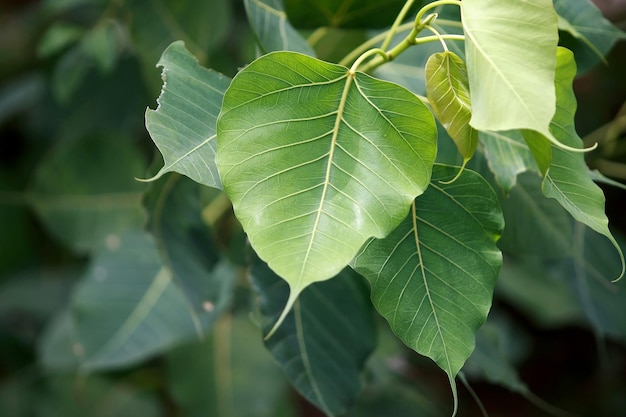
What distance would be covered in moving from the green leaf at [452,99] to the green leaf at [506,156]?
0.45 ft

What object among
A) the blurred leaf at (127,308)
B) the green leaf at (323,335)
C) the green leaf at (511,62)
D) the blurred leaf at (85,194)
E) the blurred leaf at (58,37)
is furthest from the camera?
the blurred leaf at (85,194)

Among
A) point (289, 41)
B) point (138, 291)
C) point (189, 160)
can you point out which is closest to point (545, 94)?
point (189, 160)

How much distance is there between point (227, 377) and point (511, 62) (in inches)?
33.2

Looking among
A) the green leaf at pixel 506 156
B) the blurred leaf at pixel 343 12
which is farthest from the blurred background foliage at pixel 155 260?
the green leaf at pixel 506 156

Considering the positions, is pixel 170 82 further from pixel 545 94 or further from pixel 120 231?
pixel 120 231

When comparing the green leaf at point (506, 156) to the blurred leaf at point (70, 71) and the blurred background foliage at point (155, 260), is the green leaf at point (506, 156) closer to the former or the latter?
the blurred background foliage at point (155, 260)

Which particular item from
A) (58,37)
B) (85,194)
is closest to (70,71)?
(58,37)

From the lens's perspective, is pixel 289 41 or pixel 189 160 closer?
pixel 189 160

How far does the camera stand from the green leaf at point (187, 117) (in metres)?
0.46

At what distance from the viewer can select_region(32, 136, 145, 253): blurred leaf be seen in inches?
47.7

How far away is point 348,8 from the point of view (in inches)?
25.8

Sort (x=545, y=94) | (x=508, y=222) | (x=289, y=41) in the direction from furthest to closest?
(x=508, y=222) → (x=289, y=41) → (x=545, y=94)

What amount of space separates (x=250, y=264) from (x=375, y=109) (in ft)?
0.94

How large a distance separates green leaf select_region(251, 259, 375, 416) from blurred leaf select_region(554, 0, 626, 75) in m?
0.33
